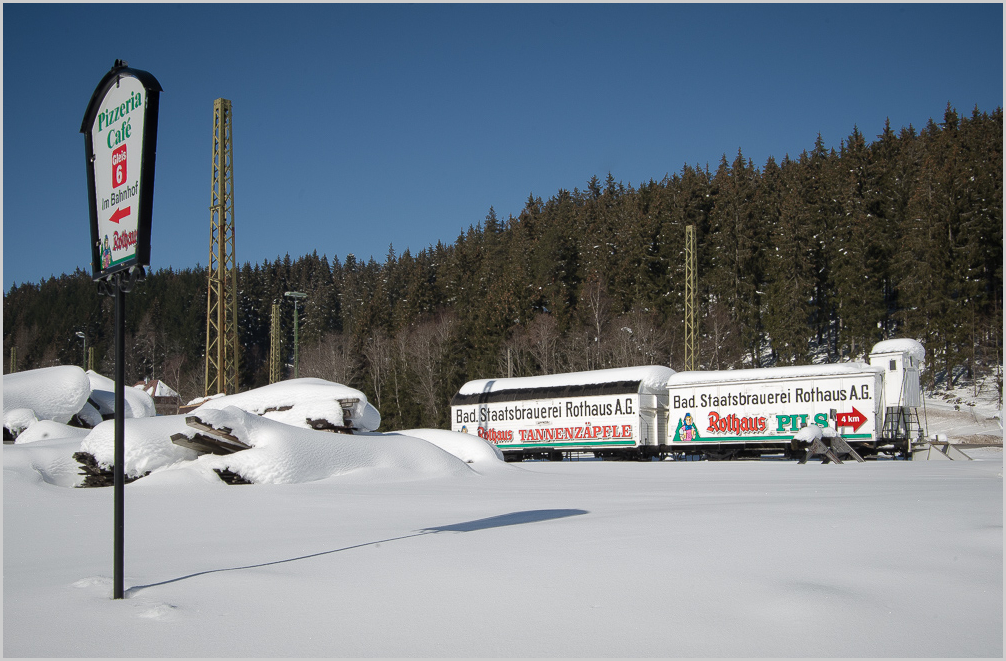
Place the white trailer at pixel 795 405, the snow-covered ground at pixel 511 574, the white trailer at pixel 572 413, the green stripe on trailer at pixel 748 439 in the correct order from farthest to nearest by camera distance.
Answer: the white trailer at pixel 572 413, the white trailer at pixel 795 405, the green stripe on trailer at pixel 748 439, the snow-covered ground at pixel 511 574

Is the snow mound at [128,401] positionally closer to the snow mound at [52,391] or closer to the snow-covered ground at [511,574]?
the snow mound at [52,391]

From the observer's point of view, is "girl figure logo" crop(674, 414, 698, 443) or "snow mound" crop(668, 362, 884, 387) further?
"girl figure logo" crop(674, 414, 698, 443)

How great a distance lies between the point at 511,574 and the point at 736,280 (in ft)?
185

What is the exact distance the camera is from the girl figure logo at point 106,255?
5.58 metres

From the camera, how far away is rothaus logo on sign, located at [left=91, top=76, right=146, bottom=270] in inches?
213

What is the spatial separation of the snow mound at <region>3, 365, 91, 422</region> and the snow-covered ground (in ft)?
28.7

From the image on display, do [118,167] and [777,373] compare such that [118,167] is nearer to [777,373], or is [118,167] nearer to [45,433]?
[45,433]

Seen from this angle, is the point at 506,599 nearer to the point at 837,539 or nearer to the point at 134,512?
the point at 837,539

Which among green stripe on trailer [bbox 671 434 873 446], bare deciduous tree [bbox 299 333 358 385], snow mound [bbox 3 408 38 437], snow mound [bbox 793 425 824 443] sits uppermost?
bare deciduous tree [bbox 299 333 358 385]

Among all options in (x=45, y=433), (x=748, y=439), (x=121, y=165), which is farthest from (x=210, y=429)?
(x=748, y=439)

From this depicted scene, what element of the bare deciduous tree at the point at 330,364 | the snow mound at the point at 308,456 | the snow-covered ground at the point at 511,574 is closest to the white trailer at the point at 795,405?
the snow mound at the point at 308,456

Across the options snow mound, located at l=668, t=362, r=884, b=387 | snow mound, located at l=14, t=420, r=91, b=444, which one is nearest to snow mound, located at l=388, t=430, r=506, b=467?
snow mound, located at l=14, t=420, r=91, b=444

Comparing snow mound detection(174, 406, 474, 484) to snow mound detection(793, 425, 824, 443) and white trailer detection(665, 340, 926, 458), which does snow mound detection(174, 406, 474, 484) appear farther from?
white trailer detection(665, 340, 926, 458)

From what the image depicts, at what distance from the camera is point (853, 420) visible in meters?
24.8
